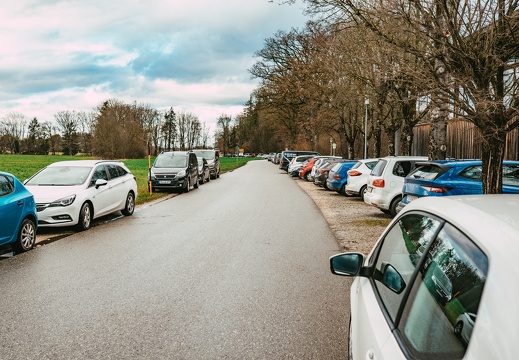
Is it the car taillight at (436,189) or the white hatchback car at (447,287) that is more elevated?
the white hatchback car at (447,287)

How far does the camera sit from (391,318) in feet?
6.91

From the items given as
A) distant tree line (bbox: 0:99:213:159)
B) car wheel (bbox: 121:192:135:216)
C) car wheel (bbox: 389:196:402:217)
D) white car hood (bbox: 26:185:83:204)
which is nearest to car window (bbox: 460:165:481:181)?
car wheel (bbox: 389:196:402:217)

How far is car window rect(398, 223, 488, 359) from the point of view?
59.6 inches

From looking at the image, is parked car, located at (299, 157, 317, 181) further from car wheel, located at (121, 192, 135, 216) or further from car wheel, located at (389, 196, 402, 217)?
car wheel, located at (121, 192, 135, 216)

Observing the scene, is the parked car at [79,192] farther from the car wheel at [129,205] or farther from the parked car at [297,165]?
the parked car at [297,165]

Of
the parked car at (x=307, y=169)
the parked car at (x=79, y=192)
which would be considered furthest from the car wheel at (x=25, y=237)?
the parked car at (x=307, y=169)

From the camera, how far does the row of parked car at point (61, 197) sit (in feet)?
27.3

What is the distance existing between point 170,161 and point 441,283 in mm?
22743

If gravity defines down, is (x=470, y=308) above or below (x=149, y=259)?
above

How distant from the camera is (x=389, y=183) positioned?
13.3 meters

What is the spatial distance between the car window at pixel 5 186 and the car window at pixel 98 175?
3479mm

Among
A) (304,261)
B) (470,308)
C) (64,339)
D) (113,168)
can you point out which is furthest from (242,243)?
(470,308)

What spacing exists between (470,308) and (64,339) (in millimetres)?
3746

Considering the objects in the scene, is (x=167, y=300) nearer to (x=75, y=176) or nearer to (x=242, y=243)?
(x=242, y=243)
